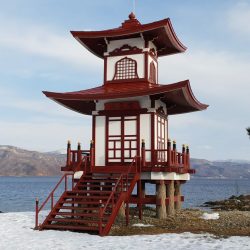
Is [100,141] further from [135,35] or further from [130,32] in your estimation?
[135,35]

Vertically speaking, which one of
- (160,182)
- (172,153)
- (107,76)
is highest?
(107,76)

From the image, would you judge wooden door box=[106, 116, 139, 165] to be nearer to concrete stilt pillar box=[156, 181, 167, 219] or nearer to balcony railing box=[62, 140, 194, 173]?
balcony railing box=[62, 140, 194, 173]

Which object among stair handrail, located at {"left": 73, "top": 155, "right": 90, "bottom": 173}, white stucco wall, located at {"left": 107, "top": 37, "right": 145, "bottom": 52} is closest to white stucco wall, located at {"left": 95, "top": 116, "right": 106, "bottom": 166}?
stair handrail, located at {"left": 73, "top": 155, "right": 90, "bottom": 173}

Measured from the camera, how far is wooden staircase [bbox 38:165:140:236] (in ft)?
48.0

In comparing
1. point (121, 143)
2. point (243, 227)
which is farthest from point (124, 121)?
point (243, 227)

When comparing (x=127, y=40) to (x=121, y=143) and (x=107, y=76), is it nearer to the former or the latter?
(x=107, y=76)

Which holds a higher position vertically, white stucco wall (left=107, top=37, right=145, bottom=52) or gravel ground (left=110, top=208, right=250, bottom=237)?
white stucco wall (left=107, top=37, right=145, bottom=52)

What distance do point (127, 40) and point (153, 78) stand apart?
7.98ft

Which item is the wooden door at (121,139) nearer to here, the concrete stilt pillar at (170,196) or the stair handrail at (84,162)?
the stair handrail at (84,162)

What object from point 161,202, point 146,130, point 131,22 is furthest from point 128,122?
point 131,22

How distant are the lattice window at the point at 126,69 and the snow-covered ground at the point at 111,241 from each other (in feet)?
29.6

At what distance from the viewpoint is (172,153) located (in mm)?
18203

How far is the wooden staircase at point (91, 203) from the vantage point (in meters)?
14.6

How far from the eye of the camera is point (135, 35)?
20.0 meters
